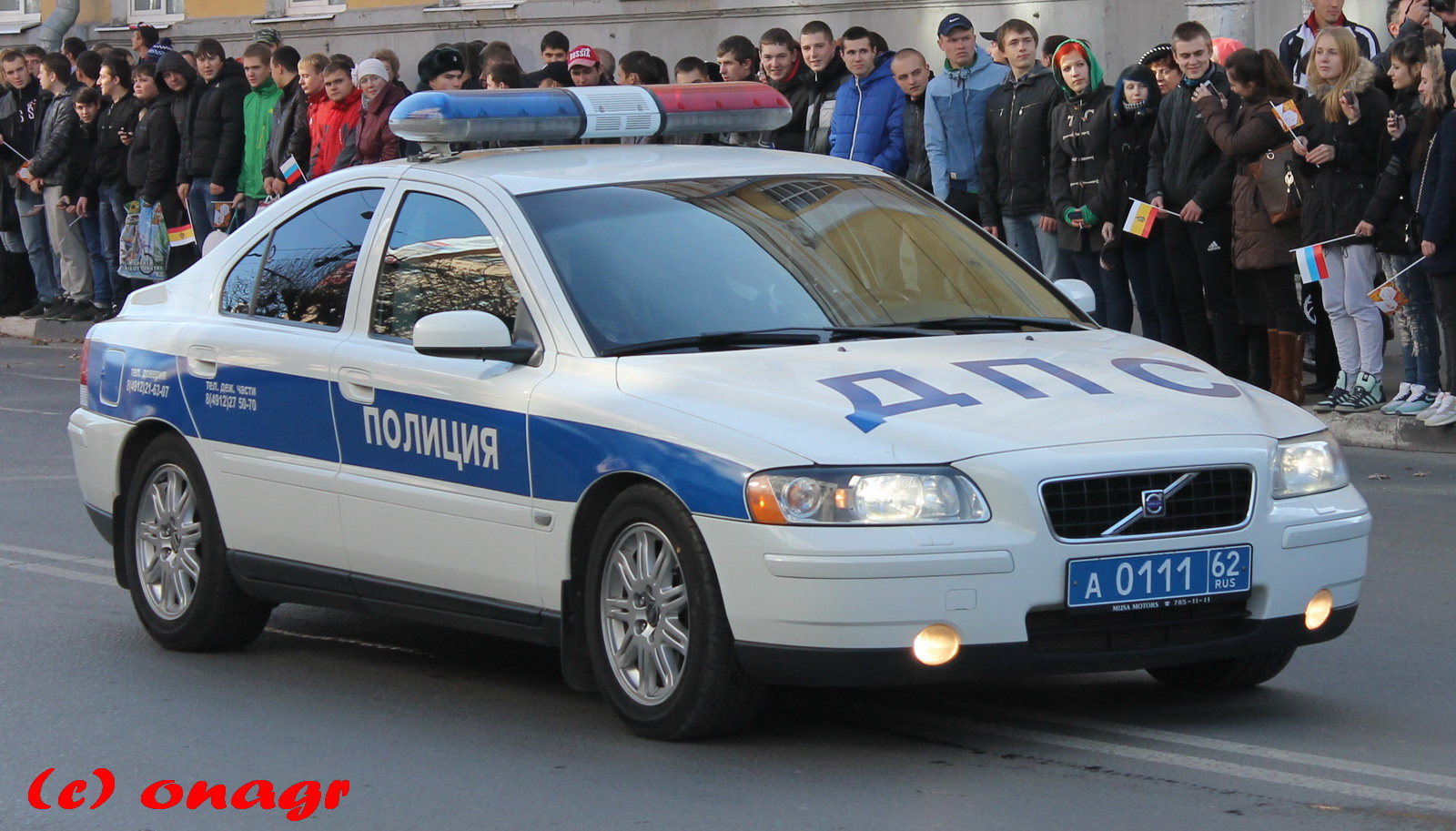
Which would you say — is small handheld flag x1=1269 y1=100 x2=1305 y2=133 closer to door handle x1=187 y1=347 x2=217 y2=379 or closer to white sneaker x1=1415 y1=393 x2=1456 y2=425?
white sneaker x1=1415 y1=393 x2=1456 y2=425

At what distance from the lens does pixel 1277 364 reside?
42.4 feet

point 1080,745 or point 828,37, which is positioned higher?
point 828,37

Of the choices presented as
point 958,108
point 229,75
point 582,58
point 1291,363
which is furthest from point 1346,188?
point 229,75

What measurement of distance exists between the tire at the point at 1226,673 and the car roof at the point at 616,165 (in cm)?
203

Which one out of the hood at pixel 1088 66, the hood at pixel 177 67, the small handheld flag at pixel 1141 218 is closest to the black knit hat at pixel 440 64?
the hood at pixel 177 67

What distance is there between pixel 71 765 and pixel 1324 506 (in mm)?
3467

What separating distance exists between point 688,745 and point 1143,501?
4.49ft

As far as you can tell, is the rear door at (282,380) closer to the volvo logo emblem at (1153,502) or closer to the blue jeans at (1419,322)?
the volvo logo emblem at (1153,502)

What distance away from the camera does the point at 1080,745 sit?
575 centimetres

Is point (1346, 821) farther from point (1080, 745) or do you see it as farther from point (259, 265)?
point (259, 265)

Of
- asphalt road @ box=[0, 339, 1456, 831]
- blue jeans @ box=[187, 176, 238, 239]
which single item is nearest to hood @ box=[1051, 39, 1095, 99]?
asphalt road @ box=[0, 339, 1456, 831]

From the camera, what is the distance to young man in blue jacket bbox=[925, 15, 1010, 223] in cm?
1455

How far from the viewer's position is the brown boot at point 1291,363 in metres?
12.8

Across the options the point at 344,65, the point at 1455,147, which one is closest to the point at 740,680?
the point at 1455,147
